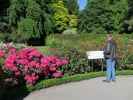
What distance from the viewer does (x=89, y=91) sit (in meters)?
15.2

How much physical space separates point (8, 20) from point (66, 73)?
44.6 m

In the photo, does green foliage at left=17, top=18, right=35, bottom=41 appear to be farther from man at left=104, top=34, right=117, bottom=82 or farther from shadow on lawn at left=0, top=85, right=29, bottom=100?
shadow on lawn at left=0, top=85, right=29, bottom=100

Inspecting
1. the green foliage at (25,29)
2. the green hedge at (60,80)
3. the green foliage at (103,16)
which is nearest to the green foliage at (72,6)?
the green foliage at (103,16)

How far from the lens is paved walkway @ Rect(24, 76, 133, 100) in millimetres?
13844

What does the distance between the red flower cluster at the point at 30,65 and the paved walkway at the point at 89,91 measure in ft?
2.92

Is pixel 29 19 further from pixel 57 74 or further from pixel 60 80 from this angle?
pixel 60 80

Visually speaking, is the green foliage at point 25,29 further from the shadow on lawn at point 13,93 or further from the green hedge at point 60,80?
the shadow on lawn at point 13,93

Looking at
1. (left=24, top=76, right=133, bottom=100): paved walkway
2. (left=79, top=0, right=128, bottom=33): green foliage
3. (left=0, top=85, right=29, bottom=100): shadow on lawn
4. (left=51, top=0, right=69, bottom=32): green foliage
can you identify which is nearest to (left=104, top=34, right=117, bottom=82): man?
(left=24, top=76, right=133, bottom=100): paved walkway

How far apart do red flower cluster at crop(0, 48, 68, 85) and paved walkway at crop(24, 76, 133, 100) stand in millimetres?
890

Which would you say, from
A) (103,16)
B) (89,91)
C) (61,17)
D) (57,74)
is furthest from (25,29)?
(89,91)

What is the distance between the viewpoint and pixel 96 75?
19891mm

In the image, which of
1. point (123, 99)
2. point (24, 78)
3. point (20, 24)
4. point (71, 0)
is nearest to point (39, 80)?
point (24, 78)

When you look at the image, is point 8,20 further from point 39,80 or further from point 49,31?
point 39,80

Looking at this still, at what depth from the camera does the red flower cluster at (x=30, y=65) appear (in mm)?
15748
